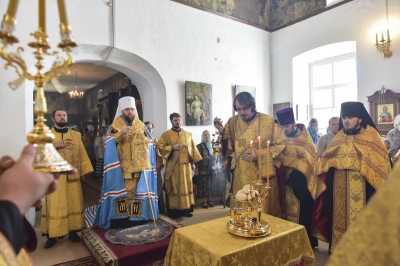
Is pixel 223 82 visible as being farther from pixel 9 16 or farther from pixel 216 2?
pixel 9 16

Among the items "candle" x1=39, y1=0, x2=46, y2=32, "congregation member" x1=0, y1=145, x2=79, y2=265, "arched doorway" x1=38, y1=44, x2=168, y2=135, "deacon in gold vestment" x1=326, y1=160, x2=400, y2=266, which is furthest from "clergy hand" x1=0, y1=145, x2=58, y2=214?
"arched doorway" x1=38, y1=44, x2=168, y2=135

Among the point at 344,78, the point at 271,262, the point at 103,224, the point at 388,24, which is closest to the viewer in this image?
the point at 271,262

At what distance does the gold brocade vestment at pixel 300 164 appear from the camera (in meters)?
3.86

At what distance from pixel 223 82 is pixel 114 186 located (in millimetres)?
4753

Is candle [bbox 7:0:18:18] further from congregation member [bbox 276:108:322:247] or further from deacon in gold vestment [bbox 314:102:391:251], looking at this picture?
congregation member [bbox 276:108:322:247]

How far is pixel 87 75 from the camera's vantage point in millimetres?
11797

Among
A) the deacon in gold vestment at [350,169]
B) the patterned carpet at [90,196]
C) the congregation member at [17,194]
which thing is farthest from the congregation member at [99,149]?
the congregation member at [17,194]

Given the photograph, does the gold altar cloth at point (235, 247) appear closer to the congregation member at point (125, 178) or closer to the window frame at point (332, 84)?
the congregation member at point (125, 178)

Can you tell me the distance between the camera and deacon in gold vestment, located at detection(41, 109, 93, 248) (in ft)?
14.1

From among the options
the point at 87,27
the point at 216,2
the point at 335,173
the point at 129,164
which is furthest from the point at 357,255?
the point at 216,2

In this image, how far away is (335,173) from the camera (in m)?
3.70

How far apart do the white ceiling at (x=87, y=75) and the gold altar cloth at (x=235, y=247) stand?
26.5 ft

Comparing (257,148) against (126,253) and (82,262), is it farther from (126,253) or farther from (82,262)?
(82,262)

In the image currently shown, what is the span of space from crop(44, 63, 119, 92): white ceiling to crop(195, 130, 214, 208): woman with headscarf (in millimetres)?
5355
